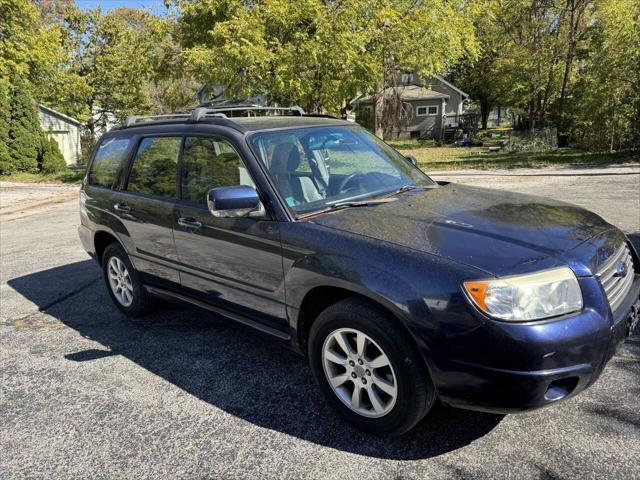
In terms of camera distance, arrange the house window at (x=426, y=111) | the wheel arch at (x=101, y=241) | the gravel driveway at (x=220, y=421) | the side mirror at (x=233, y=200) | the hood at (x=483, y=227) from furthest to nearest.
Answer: the house window at (x=426, y=111) < the wheel arch at (x=101, y=241) < the side mirror at (x=233, y=200) < the gravel driveway at (x=220, y=421) < the hood at (x=483, y=227)

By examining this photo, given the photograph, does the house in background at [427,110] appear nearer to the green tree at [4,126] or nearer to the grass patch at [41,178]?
the grass patch at [41,178]

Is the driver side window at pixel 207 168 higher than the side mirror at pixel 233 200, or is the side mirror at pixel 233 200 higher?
the driver side window at pixel 207 168

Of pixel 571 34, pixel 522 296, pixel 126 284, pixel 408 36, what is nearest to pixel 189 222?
pixel 126 284

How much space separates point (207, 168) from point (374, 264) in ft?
5.68

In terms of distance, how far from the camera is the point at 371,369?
9.09 feet

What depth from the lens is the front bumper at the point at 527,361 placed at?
232 centimetres

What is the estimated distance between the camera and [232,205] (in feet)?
10.1

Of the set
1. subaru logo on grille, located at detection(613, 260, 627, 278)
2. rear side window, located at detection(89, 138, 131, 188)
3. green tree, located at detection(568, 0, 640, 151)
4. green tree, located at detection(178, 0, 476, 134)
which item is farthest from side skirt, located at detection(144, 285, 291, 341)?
green tree, located at detection(568, 0, 640, 151)

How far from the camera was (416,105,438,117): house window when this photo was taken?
44156 millimetres

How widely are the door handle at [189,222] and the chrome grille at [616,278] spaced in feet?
8.42

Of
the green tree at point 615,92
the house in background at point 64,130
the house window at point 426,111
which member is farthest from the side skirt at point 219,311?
the house window at point 426,111

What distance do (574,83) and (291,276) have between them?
33.7 m

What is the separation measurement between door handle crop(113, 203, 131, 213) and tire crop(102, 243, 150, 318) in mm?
414

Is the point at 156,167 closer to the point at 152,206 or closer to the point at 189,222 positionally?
the point at 152,206
